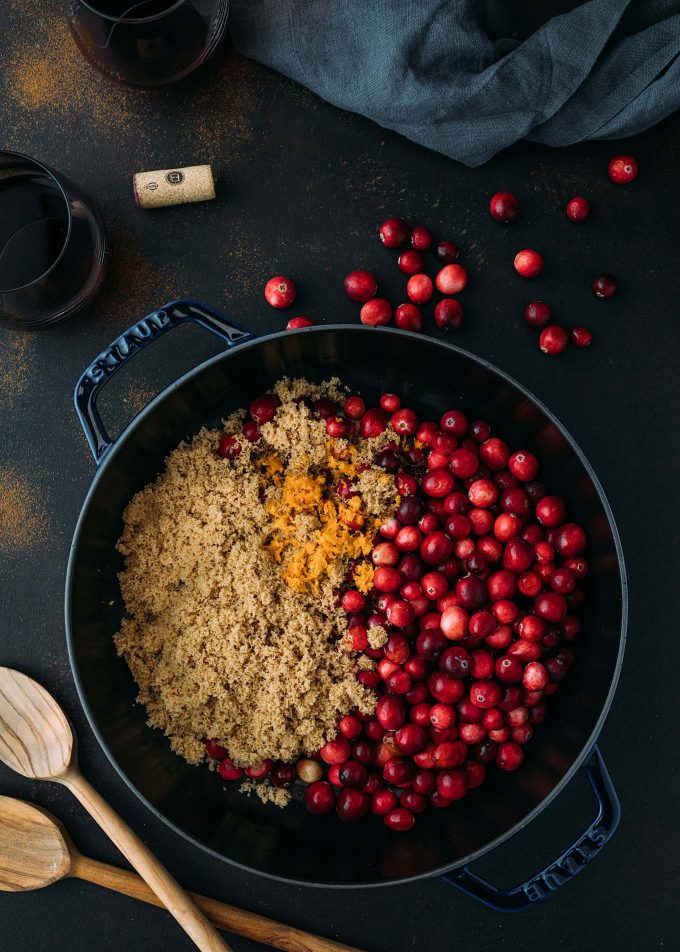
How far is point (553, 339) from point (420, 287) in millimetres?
262

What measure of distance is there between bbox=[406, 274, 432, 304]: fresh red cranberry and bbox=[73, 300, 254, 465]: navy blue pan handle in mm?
382

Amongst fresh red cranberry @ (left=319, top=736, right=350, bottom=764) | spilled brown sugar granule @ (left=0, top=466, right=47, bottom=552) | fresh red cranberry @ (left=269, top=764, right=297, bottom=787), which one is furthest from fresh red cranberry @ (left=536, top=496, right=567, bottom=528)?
spilled brown sugar granule @ (left=0, top=466, right=47, bottom=552)

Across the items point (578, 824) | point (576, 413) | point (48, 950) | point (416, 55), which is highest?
point (416, 55)

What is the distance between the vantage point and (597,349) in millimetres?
1471

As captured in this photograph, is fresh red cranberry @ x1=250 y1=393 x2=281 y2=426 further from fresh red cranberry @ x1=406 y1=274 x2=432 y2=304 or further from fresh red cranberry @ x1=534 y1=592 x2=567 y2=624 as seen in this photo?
fresh red cranberry @ x1=534 y1=592 x2=567 y2=624

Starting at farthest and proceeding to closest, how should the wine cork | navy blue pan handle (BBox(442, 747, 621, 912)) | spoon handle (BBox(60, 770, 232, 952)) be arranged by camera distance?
1. the wine cork
2. spoon handle (BBox(60, 770, 232, 952))
3. navy blue pan handle (BBox(442, 747, 621, 912))

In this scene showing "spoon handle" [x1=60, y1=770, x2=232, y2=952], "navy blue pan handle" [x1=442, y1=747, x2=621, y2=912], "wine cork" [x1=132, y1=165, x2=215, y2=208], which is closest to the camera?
"navy blue pan handle" [x1=442, y1=747, x2=621, y2=912]

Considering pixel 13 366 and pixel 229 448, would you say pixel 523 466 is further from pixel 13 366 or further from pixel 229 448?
pixel 13 366

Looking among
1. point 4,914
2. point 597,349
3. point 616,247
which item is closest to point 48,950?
point 4,914

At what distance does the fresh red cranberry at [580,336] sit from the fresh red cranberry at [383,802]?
0.88m

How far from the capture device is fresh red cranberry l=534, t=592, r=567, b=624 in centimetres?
134

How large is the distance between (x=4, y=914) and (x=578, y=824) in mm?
1062

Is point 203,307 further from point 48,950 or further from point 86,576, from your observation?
point 48,950

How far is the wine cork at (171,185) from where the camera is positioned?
4.67 ft
